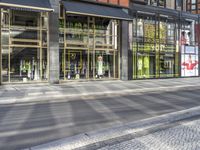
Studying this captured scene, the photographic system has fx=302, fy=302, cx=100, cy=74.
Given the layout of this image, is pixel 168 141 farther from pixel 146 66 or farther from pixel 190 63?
pixel 190 63

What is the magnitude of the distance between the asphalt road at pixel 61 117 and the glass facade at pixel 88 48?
9.60 m

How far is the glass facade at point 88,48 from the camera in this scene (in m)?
21.7

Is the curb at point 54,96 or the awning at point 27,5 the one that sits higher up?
the awning at point 27,5

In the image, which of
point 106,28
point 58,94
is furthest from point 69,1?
point 58,94

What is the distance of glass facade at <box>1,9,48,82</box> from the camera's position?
63.7ft

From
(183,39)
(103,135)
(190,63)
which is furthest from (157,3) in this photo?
(103,135)

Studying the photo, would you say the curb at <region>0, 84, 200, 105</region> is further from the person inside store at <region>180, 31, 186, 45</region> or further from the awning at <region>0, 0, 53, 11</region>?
the person inside store at <region>180, 31, 186, 45</region>

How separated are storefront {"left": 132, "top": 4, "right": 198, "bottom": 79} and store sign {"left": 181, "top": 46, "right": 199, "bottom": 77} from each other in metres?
0.16

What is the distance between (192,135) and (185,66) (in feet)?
78.1

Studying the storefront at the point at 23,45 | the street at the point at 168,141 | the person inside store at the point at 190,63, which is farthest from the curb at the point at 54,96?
the person inside store at the point at 190,63

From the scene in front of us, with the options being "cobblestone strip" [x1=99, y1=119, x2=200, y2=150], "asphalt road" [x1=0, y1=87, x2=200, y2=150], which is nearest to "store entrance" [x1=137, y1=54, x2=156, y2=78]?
"asphalt road" [x1=0, y1=87, x2=200, y2=150]

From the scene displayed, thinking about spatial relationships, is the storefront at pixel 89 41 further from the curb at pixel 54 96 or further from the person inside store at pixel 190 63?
the person inside store at pixel 190 63

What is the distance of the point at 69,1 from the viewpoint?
2094 cm

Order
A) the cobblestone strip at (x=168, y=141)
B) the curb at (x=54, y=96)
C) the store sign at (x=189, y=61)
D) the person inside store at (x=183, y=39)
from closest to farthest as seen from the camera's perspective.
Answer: the cobblestone strip at (x=168, y=141)
the curb at (x=54, y=96)
the person inside store at (x=183, y=39)
the store sign at (x=189, y=61)
